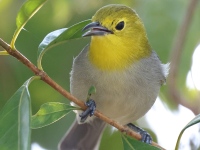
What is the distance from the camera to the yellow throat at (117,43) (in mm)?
3348

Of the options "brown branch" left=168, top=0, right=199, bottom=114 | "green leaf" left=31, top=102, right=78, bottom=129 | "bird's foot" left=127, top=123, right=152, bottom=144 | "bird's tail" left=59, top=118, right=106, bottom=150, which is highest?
"green leaf" left=31, top=102, right=78, bottom=129

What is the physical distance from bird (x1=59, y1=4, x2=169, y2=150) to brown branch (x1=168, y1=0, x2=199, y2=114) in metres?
0.21

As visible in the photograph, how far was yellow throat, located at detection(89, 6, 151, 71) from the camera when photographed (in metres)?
3.35

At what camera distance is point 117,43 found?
11.2 ft

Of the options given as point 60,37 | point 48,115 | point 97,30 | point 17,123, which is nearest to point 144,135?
point 97,30

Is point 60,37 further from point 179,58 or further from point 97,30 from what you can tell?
point 179,58

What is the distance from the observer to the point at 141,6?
3863 mm

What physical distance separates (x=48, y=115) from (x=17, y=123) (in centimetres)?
50

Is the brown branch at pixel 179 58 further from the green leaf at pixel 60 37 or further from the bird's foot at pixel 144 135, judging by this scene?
the green leaf at pixel 60 37

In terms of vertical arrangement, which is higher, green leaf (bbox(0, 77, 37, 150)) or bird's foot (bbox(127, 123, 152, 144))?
green leaf (bbox(0, 77, 37, 150))

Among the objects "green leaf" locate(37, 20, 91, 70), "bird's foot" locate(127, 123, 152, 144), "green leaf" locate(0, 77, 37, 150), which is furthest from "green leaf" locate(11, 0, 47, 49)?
"bird's foot" locate(127, 123, 152, 144)

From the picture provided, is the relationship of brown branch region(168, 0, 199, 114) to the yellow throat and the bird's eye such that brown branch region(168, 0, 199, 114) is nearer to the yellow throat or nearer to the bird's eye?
the yellow throat

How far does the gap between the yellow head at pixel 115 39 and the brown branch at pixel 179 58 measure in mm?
310

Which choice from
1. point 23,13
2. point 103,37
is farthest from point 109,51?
point 23,13
